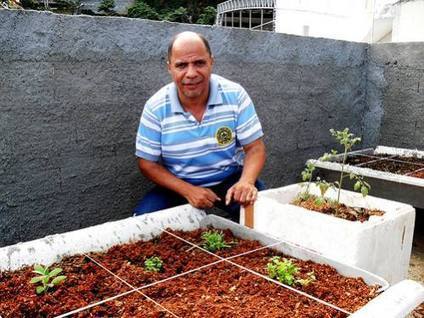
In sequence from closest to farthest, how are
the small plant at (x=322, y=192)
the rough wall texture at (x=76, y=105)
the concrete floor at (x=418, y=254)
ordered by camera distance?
1. the rough wall texture at (x=76, y=105)
2. the small plant at (x=322, y=192)
3. the concrete floor at (x=418, y=254)

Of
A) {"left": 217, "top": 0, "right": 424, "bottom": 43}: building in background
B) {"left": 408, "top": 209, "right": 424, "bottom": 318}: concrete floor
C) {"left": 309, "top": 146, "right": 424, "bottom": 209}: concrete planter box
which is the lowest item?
{"left": 408, "top": 209, "right": 424, "bottom": 318}: concrete floor

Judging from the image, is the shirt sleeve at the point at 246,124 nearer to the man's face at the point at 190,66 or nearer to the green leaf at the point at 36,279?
the man's face at the point at 190,66

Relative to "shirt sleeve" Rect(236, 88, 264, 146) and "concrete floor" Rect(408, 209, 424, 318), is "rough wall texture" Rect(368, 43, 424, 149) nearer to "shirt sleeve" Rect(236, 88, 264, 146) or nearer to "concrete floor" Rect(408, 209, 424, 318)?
"concrete floor" Rect(408, 209, 424, 318)

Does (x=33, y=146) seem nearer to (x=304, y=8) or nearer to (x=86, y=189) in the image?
(x=86, y=189)

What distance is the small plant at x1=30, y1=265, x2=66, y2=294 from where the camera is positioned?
52.3 inches

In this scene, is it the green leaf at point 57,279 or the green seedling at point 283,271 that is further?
the green seedling at point 283,271

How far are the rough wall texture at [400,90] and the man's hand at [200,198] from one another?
2.56 metres

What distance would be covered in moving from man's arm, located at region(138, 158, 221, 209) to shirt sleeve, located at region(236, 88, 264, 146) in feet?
1.34

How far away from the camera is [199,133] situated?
2271 mm

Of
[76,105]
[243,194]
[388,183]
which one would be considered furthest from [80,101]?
[388,183]

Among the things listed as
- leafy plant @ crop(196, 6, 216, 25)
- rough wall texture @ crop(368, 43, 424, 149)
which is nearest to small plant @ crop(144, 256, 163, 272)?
rough wall texture @ crop(368, 43, 424, 149)

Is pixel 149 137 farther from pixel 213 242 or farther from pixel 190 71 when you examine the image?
pixel 213 242

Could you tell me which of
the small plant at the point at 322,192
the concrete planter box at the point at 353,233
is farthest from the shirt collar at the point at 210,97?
the small plant at the point at 322,192

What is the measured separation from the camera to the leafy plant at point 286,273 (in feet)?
4.72
